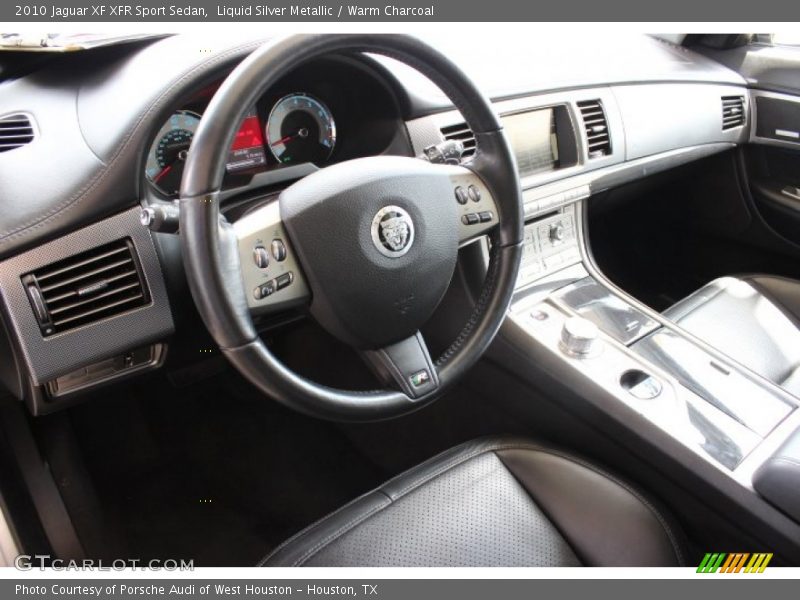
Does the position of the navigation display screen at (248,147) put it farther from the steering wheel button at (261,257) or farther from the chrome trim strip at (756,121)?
the chrome trim strip at (756,121)

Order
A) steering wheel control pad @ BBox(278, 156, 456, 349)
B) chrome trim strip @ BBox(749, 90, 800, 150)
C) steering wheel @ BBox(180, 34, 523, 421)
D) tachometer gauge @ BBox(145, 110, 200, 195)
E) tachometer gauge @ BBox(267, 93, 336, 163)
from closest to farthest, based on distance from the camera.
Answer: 1. steering wheel @ BBox(180, 34, 523, 421)
2. steering wheel control pad @ BBox(278, 156, 456, 349)
3. tachometer gauge @ BBox(145, 110, 200, 195)
4. tachometer gauge @ BBox(267, 93, 336, 163)
5. chrome trim strip @ BBox(749, 90, 800, 150)

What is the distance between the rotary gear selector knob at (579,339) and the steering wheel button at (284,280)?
0.62m

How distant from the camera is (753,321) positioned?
1562 millimetres

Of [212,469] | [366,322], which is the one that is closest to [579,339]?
[366,322]

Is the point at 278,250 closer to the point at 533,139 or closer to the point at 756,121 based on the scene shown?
the point at 533,139

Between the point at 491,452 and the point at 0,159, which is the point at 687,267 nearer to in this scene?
the point at 491,452

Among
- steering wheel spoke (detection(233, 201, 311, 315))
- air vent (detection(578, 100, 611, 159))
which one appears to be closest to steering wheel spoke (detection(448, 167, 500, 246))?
steering wheel spoke (detection(233, 201, 311, 315))

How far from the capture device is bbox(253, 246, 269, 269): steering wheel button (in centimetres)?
86

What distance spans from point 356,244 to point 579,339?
572mm

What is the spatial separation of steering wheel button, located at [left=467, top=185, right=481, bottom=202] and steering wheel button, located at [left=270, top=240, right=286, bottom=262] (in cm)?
32

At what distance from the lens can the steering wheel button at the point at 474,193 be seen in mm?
1024

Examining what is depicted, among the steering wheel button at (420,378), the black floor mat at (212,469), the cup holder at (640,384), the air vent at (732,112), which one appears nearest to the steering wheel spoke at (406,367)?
the steering wheel button at (420,378)

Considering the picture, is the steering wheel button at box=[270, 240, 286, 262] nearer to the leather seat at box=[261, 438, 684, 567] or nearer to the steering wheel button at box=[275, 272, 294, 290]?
the steering wheel button at box=[275, 272, 294, 290]

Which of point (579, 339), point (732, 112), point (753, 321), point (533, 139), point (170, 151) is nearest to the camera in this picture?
point (170, 151)
